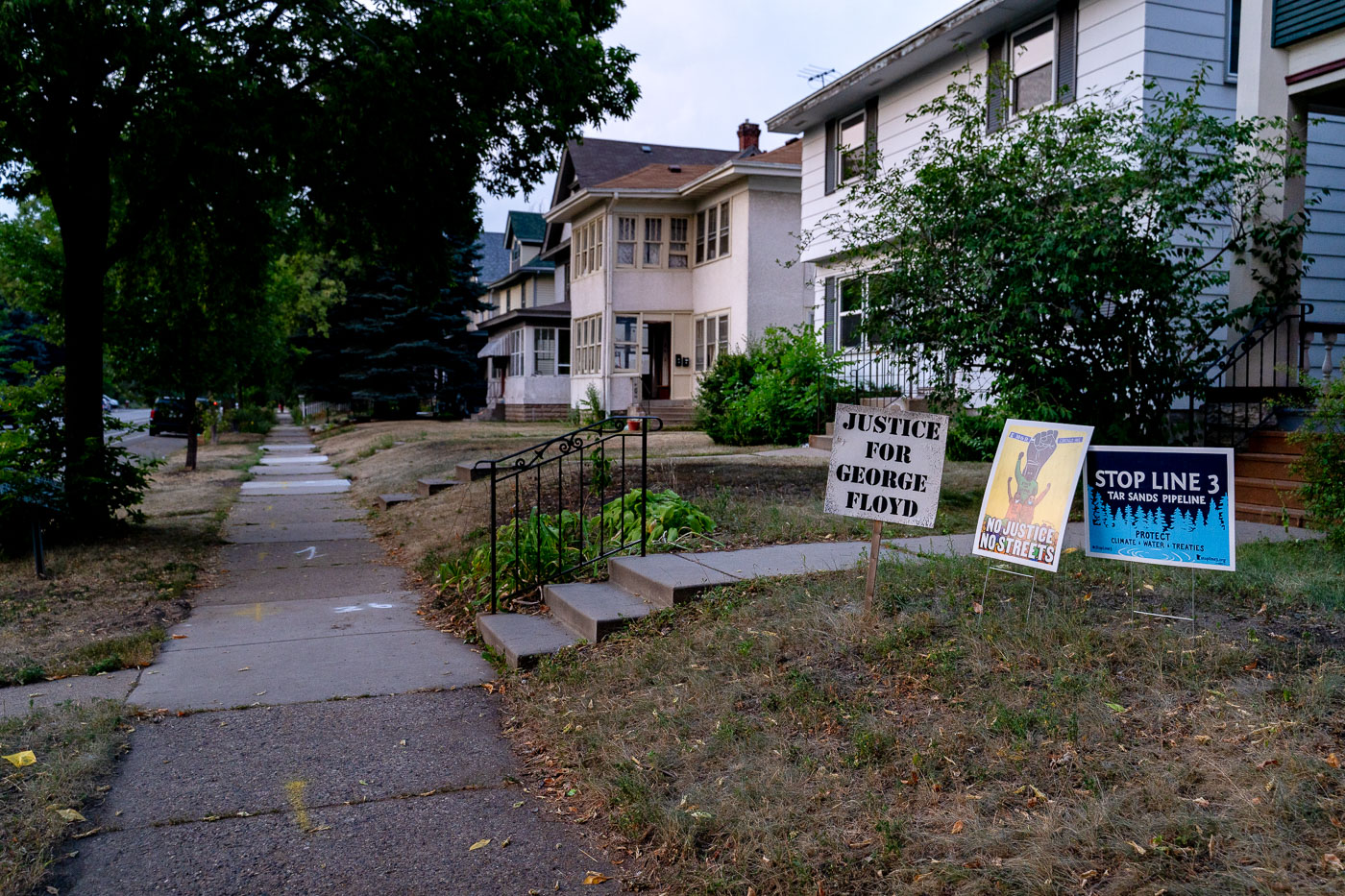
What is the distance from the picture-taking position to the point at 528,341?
121ft

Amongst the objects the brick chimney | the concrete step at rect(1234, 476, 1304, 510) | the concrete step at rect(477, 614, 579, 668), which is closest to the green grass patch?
the concrete step at rect(477, 614, 579, 668)

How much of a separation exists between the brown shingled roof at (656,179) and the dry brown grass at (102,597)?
1739cm

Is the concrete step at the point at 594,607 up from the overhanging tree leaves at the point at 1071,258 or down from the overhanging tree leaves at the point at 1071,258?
down

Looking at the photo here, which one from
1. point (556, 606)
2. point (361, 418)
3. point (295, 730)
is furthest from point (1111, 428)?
point (361, 418)

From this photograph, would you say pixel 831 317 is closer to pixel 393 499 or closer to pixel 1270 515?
pixel 393 499

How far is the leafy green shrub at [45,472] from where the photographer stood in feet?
32.4

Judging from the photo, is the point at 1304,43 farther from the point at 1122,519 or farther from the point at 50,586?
the point at 50,586

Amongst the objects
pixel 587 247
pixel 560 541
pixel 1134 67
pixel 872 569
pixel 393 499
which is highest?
pixel 587 247

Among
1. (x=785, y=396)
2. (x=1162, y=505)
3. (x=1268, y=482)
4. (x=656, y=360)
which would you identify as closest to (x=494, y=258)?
(x=656, y=360)

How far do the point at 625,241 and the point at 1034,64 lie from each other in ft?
52.2

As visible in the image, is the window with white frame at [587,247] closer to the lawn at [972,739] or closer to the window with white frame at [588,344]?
the window with white frame at [588,344]

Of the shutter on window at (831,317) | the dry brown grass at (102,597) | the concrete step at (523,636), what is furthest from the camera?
the shutter on window at (831,317)

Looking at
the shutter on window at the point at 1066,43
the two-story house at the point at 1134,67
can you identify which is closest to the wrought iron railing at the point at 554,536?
the two-story house at the point at 1134,67

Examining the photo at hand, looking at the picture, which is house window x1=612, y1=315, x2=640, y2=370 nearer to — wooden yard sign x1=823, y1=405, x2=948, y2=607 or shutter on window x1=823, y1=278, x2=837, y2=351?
shutter on window x1=823, y1=278, x2=837, y2=351
